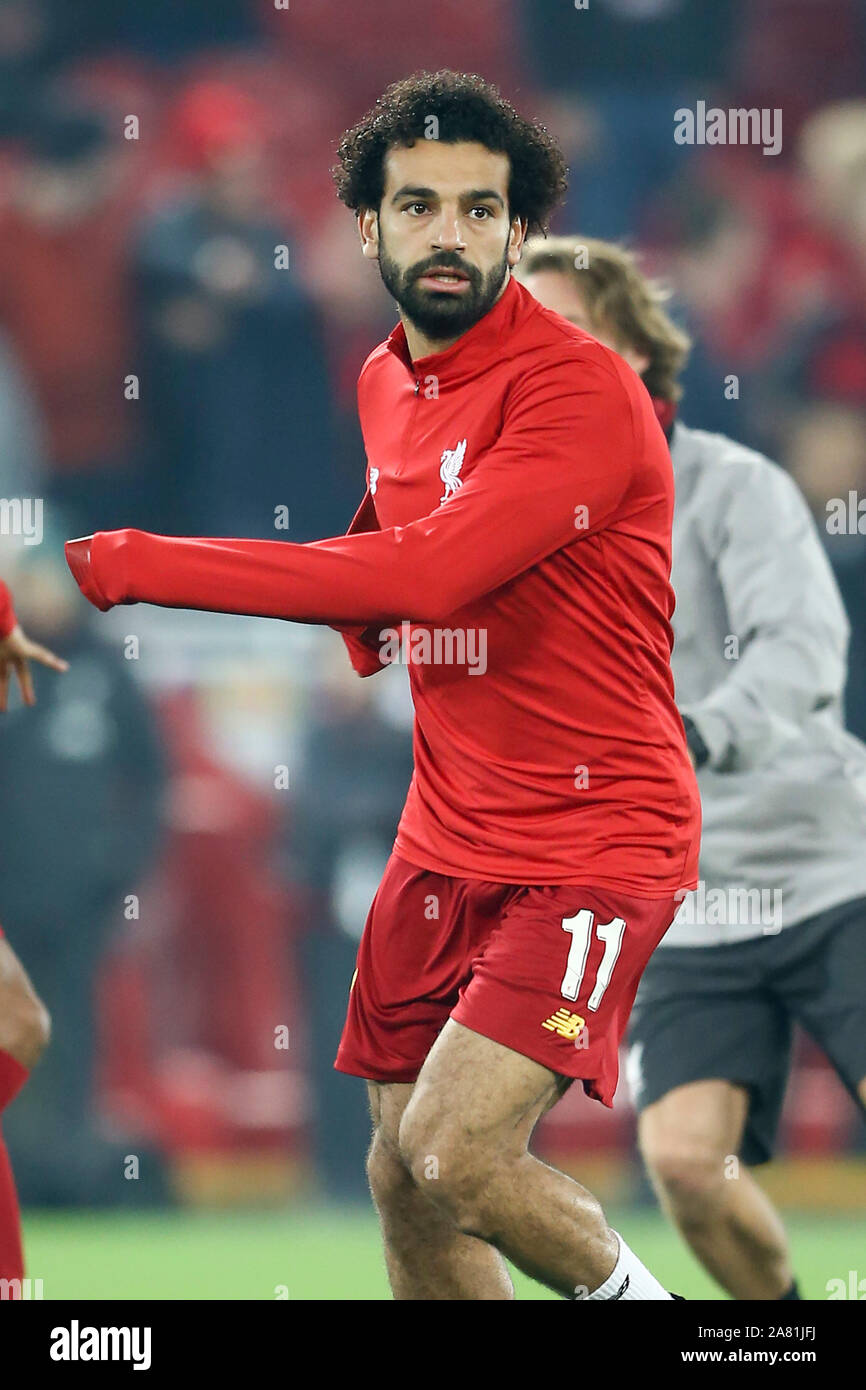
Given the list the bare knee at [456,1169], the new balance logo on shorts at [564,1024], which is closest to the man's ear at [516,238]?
the new balance logo on shorts at [564,1024]

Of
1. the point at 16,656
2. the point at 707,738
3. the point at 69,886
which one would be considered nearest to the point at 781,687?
the point at 707,738

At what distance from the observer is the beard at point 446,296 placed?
9.64 ft

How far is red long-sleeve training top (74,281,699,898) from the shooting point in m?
2.71

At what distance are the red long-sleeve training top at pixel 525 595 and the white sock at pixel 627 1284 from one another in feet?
1.69

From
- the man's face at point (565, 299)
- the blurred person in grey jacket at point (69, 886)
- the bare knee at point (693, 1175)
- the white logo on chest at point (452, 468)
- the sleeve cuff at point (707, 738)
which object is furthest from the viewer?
the blurred person in grey jacket at point (69, 886)

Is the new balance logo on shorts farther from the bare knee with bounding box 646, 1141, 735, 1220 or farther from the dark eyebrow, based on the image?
the dark eyebrow

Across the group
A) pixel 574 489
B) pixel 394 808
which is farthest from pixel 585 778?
pixel 394 808

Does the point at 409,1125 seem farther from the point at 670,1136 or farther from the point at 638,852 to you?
the point at 670,1136

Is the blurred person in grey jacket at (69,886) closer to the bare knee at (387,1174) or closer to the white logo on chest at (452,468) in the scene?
the bare knee at (387,1174)

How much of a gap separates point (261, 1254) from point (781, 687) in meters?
2.03

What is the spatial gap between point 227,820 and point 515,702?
8.98ft

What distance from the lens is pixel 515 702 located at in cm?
293

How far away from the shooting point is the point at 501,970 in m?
2.81
